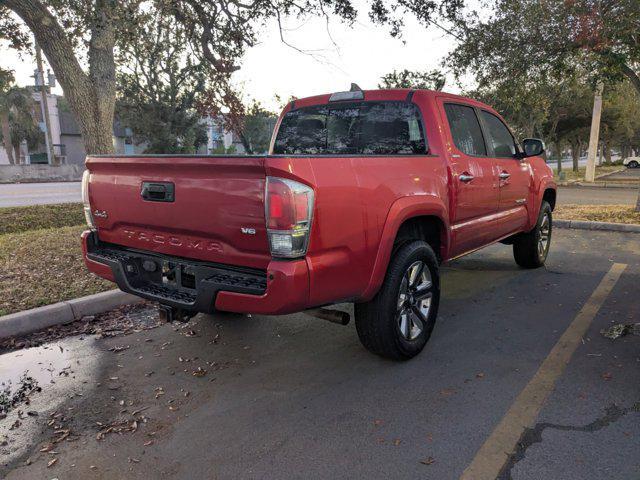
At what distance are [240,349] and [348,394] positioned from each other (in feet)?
3.79

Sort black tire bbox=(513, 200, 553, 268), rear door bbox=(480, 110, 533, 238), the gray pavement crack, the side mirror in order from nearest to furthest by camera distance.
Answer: the gray pavement crack, rear door bbox=(480, 110, 533, 238), the side mirror, black tire bbox=(513, 200, 553, 268)

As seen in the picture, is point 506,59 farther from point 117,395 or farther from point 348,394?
point 117,395

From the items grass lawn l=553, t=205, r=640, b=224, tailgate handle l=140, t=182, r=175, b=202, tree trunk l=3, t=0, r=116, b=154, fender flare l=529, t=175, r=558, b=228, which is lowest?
grass lawn l=553, t=205, r=640, b=224

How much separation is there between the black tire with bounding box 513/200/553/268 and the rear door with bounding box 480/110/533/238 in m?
0.43

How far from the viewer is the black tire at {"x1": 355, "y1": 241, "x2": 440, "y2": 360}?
11.3ft

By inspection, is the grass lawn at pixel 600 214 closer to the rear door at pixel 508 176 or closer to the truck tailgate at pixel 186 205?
the rear door at pixel 508 176

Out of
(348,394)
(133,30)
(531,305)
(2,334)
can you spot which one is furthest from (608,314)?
(133,30)

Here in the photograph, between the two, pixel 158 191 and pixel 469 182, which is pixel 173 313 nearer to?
pixel 158 191

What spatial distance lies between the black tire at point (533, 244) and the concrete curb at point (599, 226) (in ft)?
12.7

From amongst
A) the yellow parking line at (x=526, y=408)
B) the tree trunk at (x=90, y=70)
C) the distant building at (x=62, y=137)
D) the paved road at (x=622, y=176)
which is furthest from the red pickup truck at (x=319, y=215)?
the distant building at (x=62, y=137)

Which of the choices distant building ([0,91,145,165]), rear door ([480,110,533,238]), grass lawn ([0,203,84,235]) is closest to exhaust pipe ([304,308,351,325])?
rear door ([480,110,533,238])

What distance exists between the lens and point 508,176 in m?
5.27

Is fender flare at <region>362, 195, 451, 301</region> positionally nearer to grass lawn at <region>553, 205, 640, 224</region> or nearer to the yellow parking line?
the yellow parking line

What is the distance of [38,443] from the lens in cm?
278
